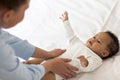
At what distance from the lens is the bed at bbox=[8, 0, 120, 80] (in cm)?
161

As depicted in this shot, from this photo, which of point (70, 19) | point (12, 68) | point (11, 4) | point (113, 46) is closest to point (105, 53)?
point (113, 46)

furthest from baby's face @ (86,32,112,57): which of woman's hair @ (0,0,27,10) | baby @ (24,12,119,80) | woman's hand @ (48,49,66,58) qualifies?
woman's hair @ (0,0,27,10)

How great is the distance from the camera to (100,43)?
1.41 meters

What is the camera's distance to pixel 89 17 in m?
1.70

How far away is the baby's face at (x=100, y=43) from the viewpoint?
1.40m

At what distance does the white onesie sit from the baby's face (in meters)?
0.03

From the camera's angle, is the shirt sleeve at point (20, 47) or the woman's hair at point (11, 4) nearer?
the woman's hair at point (11, 4)

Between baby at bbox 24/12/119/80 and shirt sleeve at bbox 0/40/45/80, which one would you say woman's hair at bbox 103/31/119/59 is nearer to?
baby at bbox 24/12/119/80

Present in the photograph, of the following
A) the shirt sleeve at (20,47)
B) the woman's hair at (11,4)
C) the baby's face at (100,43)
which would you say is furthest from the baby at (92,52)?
the woman's hair at (11,4)

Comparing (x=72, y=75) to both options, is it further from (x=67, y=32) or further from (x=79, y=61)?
(x=67, y=32)

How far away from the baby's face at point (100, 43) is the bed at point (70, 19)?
2.7 inches

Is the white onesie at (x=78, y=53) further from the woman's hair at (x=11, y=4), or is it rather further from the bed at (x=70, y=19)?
the woman's hair at (x=11, y=4)

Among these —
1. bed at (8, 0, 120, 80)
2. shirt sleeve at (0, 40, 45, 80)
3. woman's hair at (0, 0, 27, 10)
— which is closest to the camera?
woman's hair at (0, 0, 27, 10)

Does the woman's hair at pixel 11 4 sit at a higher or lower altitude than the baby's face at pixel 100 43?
higher
